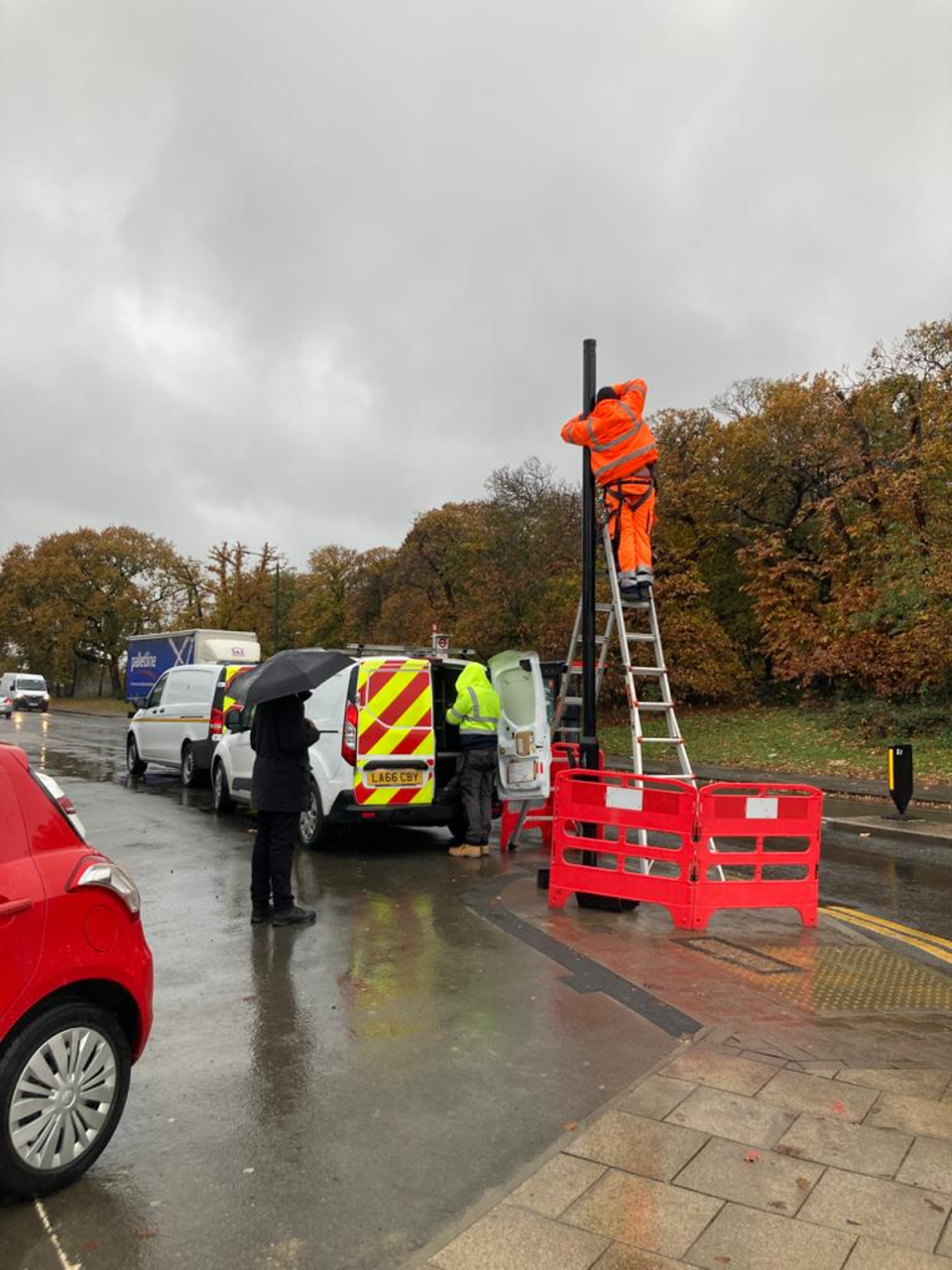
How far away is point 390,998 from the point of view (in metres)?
5.06

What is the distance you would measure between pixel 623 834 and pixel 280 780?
253 cm

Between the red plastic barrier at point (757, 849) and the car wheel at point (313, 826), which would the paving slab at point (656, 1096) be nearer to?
the red plastic barrier at point (757, 849)

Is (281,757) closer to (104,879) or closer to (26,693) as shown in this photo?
(104,879)

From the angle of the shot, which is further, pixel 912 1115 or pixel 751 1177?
pixel 912 1115

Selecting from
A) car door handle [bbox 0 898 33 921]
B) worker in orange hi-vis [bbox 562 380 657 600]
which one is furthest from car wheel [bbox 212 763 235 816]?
car door handle [bbox 0 898 33 921]

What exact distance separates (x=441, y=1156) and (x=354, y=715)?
18.8 ft

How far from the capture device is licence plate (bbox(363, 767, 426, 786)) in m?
8.88

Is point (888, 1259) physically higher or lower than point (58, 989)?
lower

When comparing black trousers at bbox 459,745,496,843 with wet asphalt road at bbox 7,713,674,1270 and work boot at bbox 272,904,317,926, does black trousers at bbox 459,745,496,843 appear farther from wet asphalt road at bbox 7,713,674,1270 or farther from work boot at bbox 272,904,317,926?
work boot at bbox 272,904,317,926

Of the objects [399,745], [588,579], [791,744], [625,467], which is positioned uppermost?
[625,467]

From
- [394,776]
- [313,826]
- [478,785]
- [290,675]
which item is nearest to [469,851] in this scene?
[478,785]

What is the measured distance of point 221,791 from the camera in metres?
11.9

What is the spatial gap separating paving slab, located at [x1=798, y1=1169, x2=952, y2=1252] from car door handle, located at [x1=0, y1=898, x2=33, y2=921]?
2.67 meters

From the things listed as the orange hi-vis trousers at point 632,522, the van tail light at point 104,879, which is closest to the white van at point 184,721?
the orange hi-vis trousers at point 632,522
